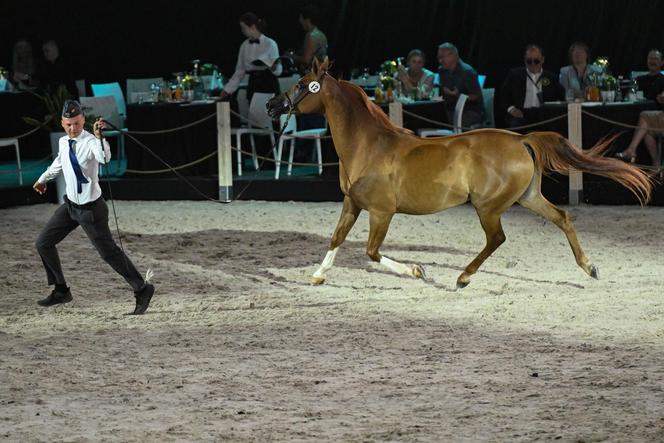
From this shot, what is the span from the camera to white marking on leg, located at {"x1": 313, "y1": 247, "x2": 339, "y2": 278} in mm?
9539

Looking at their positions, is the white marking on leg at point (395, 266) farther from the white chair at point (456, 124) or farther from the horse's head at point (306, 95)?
the white chair at point (456, 124)

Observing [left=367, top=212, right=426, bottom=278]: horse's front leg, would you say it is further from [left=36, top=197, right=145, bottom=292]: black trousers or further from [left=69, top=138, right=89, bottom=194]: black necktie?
[left=69, top=138, right=89, bottom=194]: black necktie

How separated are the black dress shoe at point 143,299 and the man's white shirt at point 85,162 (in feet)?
2.36

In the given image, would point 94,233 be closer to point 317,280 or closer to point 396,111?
point 317,280

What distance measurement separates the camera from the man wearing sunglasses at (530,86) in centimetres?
1434

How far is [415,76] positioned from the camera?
15.4 m

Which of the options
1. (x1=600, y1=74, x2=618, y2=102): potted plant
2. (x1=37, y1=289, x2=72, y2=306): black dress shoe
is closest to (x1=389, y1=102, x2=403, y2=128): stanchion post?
(x1=600, y1=74, x2=618, y2=102): potted plant

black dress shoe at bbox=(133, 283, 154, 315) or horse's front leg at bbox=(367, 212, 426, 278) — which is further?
horse's front leg at bbox=(367, 212, 426, 278)

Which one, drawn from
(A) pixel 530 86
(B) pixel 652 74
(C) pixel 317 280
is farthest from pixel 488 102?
(C) pixel 317 280

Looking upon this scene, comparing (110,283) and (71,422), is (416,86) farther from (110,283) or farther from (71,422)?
(71,422)

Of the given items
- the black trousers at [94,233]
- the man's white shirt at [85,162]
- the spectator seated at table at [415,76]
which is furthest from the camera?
the spectator seated at table at [415,76]

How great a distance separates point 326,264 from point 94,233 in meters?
1.87

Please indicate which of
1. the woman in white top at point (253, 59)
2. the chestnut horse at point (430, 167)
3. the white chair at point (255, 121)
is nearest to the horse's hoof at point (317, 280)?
the chestnut horse at point (430, 167)

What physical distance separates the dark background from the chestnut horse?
874 centimetres
